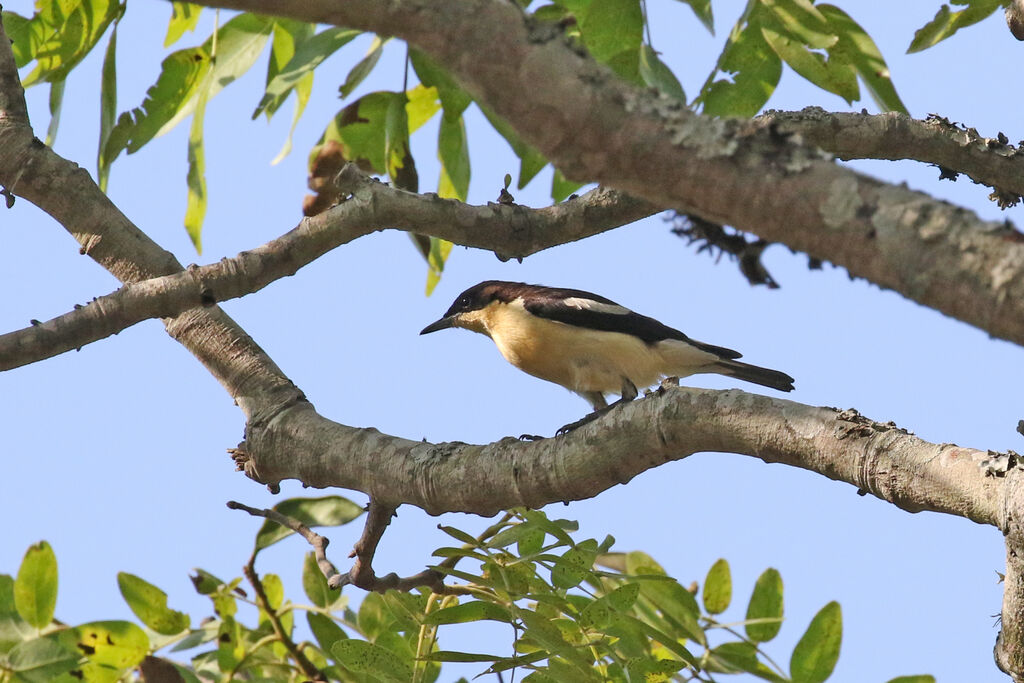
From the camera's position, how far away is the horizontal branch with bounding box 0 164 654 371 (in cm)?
312

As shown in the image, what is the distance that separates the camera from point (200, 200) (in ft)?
16.6

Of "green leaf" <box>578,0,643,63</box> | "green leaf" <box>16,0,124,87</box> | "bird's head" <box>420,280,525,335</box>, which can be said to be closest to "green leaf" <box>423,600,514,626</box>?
"green leaf" <box>578,0,643,63</box>

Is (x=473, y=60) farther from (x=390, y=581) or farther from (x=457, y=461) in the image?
(x=390, y=581)

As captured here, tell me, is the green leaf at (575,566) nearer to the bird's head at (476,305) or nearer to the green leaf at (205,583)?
the green leaf at (205,583)

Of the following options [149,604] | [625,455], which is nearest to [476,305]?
[149,604]

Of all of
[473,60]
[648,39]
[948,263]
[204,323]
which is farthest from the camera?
[204,323]

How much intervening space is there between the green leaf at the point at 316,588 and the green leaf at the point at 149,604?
669 mm

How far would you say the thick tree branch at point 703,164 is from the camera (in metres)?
1.67

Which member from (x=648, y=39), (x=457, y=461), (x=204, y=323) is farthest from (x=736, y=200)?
(x=204, y=323)

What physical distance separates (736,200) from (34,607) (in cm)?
293

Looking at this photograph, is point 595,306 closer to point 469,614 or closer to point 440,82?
point 440,82

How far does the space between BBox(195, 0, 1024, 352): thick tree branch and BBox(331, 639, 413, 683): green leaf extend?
2.04m

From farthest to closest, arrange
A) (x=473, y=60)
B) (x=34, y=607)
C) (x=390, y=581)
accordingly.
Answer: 1. (x=390, y=581)
2. (x=34, y=607)
3. (x=473, y=60)

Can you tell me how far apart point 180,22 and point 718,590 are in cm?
361
